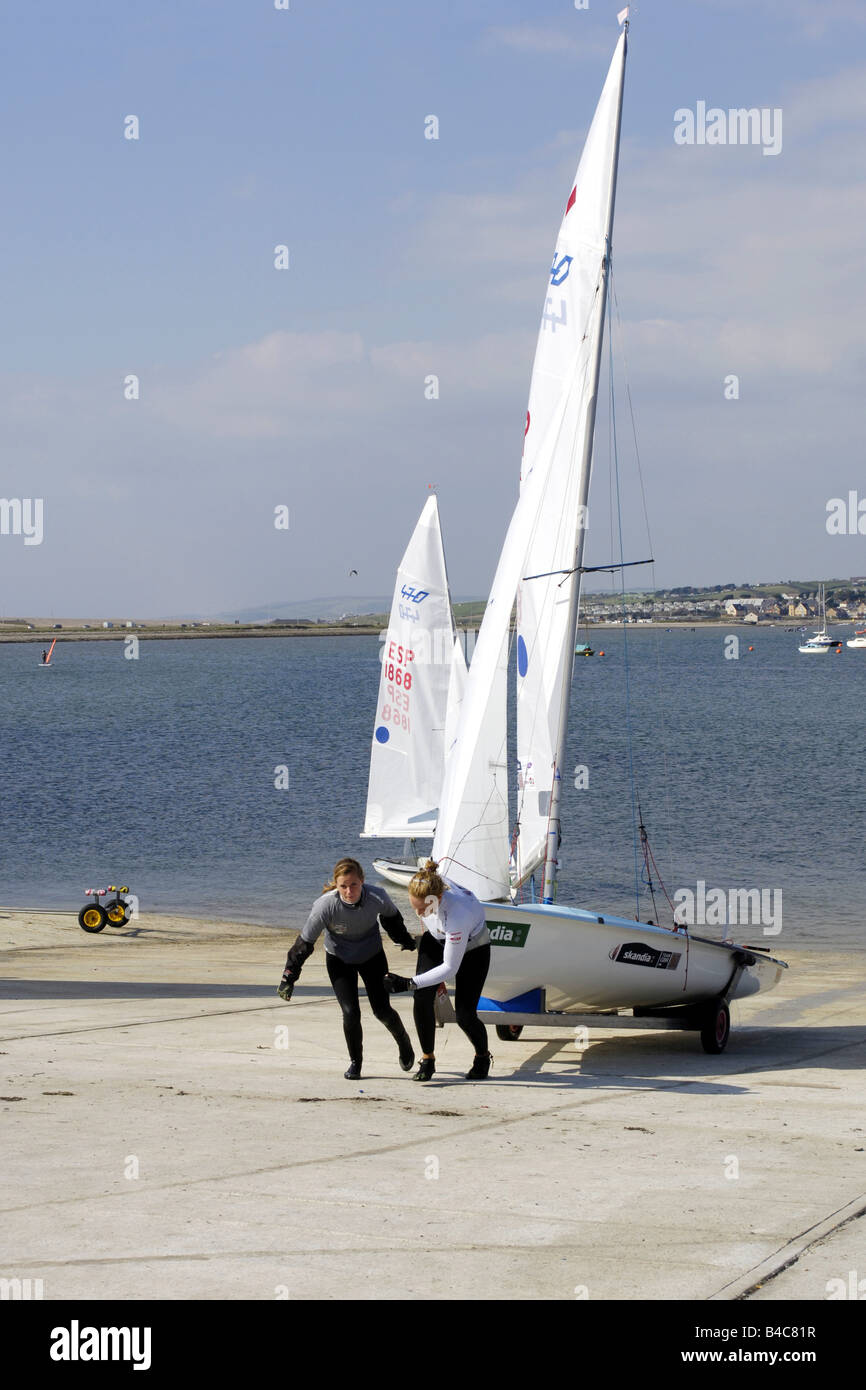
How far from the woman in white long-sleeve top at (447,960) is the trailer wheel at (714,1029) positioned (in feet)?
7.22

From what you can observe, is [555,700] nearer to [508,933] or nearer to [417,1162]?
[508,933]

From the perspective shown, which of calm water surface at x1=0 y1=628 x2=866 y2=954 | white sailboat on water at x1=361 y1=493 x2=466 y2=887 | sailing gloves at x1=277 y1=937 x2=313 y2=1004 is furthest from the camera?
calm water surface at x1=0 y1=628 x2=866 y2=954

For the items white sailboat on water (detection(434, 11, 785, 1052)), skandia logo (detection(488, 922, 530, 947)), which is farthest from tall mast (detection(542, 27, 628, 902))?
skandia logo (detection(488, 922, 530, 947))

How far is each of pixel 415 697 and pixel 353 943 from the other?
Result: 17.8m

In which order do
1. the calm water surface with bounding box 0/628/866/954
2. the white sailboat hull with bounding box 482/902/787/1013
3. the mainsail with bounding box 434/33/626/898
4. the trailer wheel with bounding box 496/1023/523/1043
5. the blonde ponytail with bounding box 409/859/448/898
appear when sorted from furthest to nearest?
the calm water surface with bounding box 0/628/866/954 < the mainsail with bounding box 434/33/626/898 < the trailer wheel with bounding box 496/1023/523/1043 < the white sailboat hull with bounding box 482/902/787/1013 < the blonde ponytail with bounding box 409/859/448/898

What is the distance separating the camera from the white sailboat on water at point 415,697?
90.1ft

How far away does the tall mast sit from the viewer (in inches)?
529

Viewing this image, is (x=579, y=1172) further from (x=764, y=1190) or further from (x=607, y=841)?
(x=607, y=841)

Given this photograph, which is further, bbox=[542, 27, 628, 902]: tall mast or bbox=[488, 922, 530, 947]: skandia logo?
bbox=[542, 27, 628, 902]: tall mast

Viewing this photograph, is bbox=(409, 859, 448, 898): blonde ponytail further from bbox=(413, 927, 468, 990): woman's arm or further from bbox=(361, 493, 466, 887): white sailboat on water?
bbox=(361, 493, 466, 887): white sailboat on water

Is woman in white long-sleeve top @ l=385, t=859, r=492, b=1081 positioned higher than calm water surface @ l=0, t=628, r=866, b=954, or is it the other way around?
woman in white long-sleeve top @ l=385, t=859, r=492, b=1081
